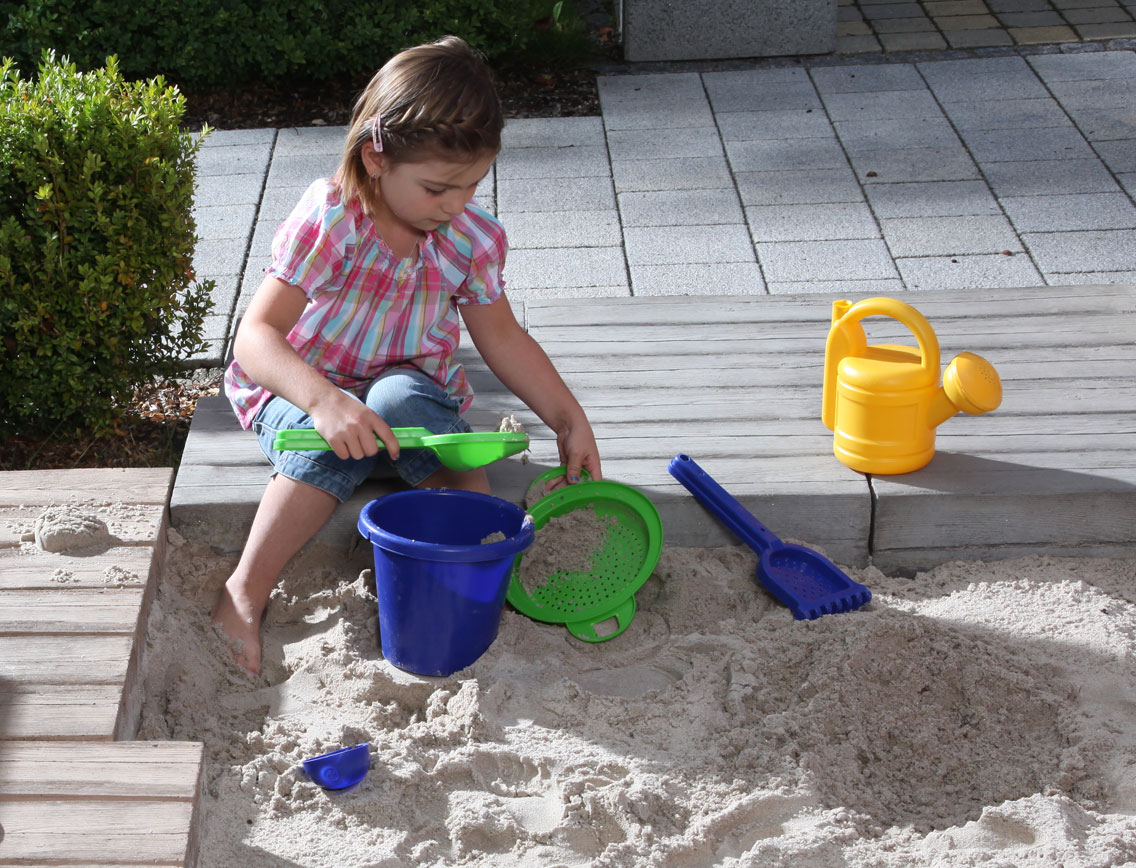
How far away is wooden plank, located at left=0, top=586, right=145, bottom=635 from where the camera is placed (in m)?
2.09

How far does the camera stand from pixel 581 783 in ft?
6.35

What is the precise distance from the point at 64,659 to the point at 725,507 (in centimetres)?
127

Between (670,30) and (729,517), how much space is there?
4345 mm

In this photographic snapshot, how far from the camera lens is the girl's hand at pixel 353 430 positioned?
2168 mm

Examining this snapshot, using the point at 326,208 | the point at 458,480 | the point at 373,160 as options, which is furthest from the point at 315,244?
the point at 458,480

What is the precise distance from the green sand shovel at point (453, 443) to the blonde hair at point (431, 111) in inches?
19.7

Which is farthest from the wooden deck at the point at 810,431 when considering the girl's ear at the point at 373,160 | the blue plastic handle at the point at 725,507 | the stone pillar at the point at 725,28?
the stone pillar at the point at 725,28

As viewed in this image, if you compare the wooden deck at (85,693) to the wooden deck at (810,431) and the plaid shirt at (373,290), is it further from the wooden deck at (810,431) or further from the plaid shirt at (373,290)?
A: the plaid shirt at (373,290)

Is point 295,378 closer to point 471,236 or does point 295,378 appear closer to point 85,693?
point 471,236

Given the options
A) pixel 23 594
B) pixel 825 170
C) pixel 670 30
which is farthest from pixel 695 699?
pixel 670 30

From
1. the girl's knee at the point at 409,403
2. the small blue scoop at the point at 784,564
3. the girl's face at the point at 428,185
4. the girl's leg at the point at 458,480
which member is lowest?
the small blue scoop at the point at 784,564

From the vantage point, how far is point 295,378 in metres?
2.28

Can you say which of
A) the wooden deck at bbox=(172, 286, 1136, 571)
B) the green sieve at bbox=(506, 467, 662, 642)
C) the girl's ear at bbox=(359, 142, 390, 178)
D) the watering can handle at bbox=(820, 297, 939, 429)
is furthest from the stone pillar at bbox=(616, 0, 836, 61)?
the green sieve at bbox=(506, 467, 662, 642)

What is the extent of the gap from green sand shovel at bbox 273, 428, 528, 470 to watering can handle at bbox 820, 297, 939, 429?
2.61 feet
